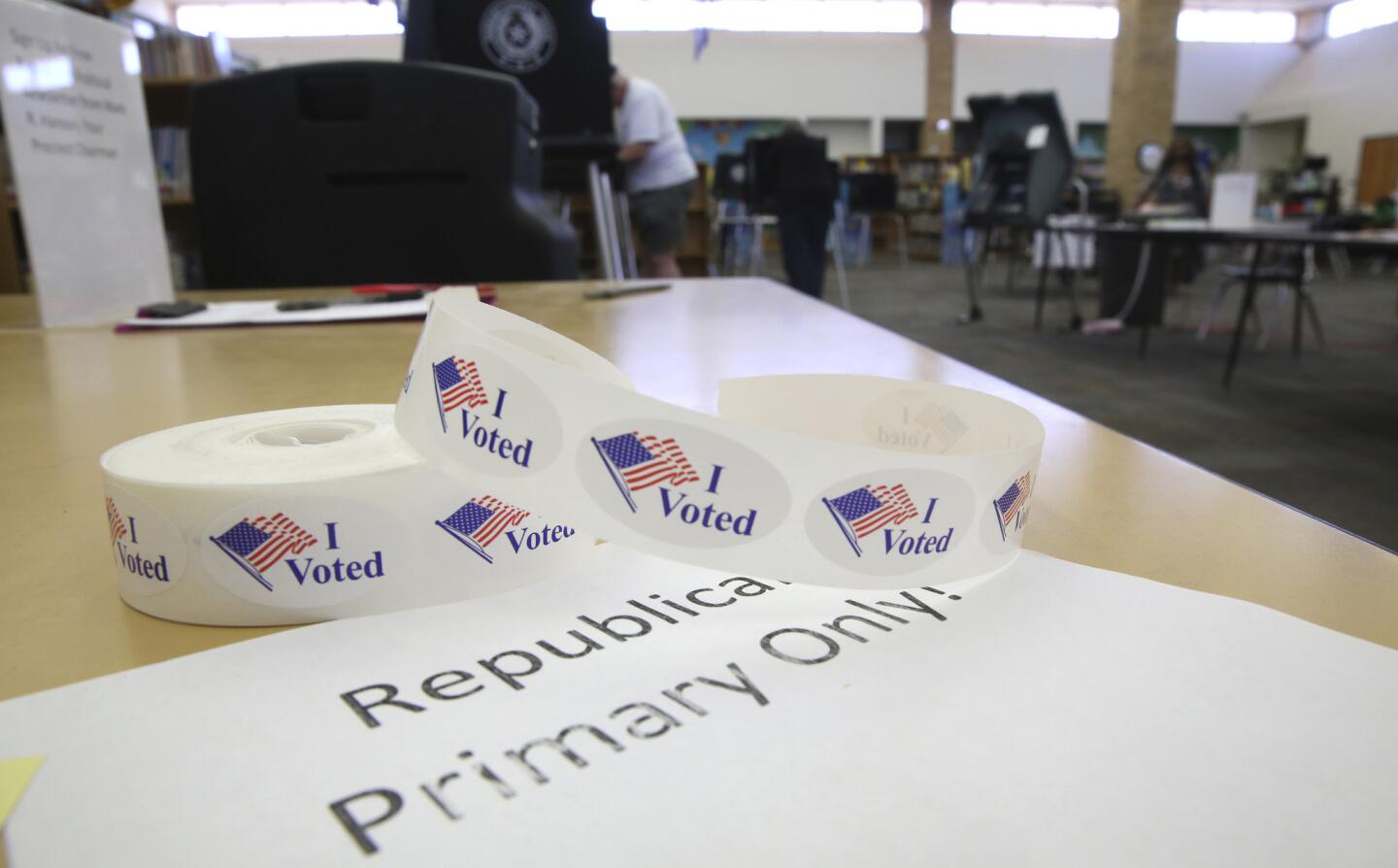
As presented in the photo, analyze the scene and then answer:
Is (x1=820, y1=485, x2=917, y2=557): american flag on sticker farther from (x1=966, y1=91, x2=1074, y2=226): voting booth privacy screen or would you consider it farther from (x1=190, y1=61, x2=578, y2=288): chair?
(x1=966, y1=91, x2=1074, y2=226): voting booth privacy screen

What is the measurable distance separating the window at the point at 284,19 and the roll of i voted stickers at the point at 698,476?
12911mm

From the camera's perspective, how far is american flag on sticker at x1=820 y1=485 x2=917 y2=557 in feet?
0.90

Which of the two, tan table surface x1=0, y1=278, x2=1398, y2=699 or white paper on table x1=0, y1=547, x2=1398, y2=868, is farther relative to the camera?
tan table surface x1=0, y1=278, x2=1398, y2=699

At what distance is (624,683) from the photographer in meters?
0.23

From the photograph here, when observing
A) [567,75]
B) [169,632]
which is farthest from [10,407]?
[567,75]

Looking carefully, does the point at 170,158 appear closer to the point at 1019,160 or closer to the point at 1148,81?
the point at 1019,160

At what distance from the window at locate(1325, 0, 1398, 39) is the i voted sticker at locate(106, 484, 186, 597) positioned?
1496 centimetres

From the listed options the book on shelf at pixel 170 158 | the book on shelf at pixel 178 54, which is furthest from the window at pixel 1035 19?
the book on shelf at pixel 170 158

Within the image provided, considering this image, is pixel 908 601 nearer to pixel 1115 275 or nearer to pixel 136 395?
pixel 136 395

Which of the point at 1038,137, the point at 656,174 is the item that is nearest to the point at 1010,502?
the point at 656,174

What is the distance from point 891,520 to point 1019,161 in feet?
16.4

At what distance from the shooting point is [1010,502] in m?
0.30

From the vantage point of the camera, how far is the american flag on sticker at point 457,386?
28 centimetres

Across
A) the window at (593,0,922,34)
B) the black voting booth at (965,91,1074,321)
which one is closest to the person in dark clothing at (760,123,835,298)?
the black voting booth at (965,91,1074,321)
